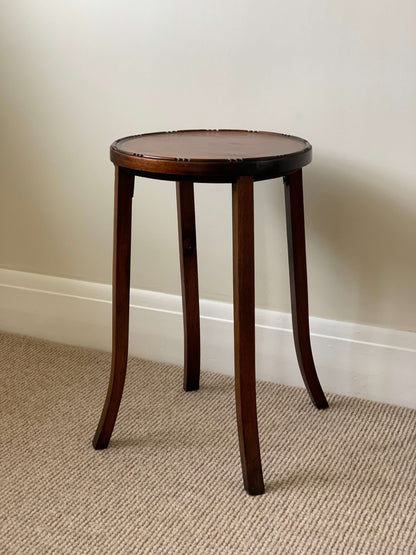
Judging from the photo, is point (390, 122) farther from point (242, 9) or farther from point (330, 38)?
point (242, 9)

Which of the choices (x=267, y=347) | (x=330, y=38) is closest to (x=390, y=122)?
(x=330, y=38)

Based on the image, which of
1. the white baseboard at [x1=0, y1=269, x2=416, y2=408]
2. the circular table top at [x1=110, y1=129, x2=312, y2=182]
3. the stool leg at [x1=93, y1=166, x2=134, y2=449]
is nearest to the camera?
the circular table top at [x1=110, y1=129, x2=312, y2=182]

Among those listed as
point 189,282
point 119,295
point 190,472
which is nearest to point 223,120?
point 189,282

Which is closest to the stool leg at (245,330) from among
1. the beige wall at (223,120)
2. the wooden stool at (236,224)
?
the wooden stool at (236,224)

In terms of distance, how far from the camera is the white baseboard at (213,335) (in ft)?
4.98

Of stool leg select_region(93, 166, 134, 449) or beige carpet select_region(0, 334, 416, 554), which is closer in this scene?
beige carpet select_region(0, 334, 416, 554)

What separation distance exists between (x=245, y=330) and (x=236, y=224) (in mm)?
180

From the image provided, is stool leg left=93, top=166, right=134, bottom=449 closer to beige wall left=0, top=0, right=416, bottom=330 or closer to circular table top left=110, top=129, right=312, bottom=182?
circular table top left=110, top=129, right=312, bottom=182

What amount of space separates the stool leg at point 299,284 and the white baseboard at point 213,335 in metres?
0.09

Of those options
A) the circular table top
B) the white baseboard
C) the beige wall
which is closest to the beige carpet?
the white baseboard

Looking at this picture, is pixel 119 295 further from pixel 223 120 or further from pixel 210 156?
pixel 223 120

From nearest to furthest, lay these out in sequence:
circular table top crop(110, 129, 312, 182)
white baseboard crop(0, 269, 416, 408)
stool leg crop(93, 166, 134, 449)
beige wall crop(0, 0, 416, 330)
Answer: circular table top crop(110, 129, 312, 182) → stool leg crop(93, 166, 134, 449) → beige wall crop(0, 0, 416, 330) → white baseboard crop(0, 269, 416, 408)

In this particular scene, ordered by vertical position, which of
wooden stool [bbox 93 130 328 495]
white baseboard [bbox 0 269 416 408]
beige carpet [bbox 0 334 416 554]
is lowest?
beige carpet [bbox 0 334 416 554]

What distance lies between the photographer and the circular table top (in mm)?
1104
